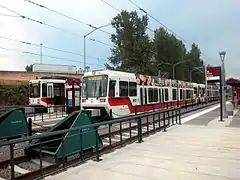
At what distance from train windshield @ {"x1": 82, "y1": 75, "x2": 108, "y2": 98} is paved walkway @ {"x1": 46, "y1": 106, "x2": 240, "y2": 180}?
880cm

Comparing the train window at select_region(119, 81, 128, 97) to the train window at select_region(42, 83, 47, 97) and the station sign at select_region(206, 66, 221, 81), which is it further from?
the train window at select_region(42, 83, 47, 97)

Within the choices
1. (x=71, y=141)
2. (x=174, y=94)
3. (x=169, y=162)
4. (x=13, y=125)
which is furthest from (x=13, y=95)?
(x=169, y=162)

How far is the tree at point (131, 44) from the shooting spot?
6219cm

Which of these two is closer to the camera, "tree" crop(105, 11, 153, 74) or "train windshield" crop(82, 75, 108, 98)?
"train windshield" crop(82, 75, 108, 98)

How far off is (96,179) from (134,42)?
186 feet

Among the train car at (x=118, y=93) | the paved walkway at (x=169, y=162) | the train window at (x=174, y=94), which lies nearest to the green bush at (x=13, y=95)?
the train window at (x=174, y=94)

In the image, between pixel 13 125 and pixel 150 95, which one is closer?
pixel 13 125

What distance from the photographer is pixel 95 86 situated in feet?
69.5

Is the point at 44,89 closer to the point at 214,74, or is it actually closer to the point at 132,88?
the point at 132,88

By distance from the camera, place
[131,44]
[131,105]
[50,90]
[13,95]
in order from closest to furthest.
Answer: [131,105], [50,90], [13,95], [131,44]

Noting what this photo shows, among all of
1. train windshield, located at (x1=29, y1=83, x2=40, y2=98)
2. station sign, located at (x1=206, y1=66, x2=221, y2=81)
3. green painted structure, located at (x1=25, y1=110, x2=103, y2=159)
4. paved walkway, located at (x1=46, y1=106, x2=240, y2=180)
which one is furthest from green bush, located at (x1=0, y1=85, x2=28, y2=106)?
Answer: green painted structure, located at (x1=25, y1=110, x2=103, y2=159)

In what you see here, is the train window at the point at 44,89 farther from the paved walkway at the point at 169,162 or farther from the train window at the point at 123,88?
the paved walkway at the point at 169,162

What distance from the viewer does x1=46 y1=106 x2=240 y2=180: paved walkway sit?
7277 millimetres

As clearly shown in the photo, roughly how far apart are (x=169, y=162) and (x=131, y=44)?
183 ft
